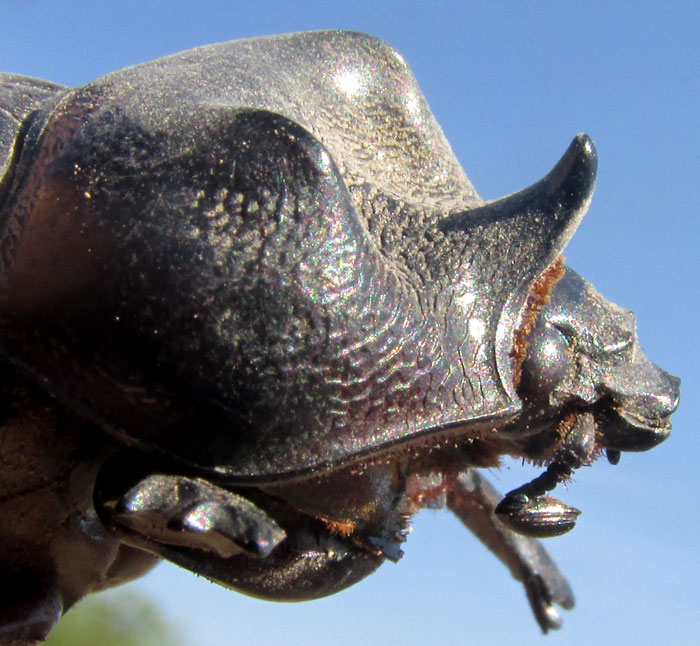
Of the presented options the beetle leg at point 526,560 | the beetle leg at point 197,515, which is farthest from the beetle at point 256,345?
the beetle leg at point 526,560

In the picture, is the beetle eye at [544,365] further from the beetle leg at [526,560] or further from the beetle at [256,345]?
the beetle leg at [526,560]

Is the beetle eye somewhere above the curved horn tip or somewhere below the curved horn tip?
below

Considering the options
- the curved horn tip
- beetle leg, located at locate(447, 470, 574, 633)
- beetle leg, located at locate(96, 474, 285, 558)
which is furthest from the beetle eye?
beetle leg, located at locate(447, 470, 574, 633)

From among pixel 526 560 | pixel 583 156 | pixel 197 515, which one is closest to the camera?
pixel 197 515

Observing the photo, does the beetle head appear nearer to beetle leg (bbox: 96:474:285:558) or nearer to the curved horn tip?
the curved horn tip

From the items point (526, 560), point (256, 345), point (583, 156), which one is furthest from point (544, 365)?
point (526, 560)

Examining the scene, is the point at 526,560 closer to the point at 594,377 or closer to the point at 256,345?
the point at 594,377

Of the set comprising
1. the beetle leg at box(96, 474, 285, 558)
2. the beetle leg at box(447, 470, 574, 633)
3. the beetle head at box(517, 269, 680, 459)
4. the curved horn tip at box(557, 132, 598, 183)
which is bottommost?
the beetle leg at box(447, 470, 574, 633)

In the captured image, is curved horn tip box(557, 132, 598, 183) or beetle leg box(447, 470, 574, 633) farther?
beetle leg box(447, 470, 574, 633)
